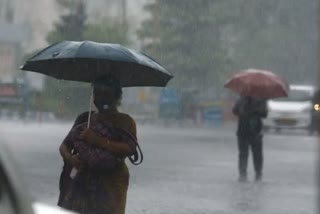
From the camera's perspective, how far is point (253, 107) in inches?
567

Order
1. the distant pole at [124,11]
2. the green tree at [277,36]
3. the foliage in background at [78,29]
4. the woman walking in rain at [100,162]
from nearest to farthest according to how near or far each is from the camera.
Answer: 1. the woman walking in rain at [100,162]
2. the foliage in background at [78,29]
3. the distant pole at [124,11]
4. the green tree at [277,36]

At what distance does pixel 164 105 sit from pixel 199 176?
71.9 ft

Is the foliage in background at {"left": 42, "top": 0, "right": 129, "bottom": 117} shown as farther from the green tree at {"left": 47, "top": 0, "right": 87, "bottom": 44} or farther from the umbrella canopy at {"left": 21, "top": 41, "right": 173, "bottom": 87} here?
the umbrella canopy at {"left": 21, "top": 41, "right": 173, "bottom": 87}

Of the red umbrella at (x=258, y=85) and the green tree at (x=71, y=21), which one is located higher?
the green tree at (x=71, y=21)

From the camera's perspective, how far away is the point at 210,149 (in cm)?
2205

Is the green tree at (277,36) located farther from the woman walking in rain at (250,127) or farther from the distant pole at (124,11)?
the woman walking in rain at (250,127)

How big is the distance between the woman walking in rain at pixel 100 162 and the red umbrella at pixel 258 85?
8.38 meters

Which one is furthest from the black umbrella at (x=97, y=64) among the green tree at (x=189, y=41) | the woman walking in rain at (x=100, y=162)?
the green tree at (x=189, y=41)

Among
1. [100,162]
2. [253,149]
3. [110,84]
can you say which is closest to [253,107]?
[253,149]

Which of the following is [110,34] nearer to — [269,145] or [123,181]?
[269,145]

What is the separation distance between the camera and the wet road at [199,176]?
38.6ft

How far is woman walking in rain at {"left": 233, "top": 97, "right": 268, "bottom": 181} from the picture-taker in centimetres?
1441

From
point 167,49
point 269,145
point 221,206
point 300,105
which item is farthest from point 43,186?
point 167,49

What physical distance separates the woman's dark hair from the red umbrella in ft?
27.1
